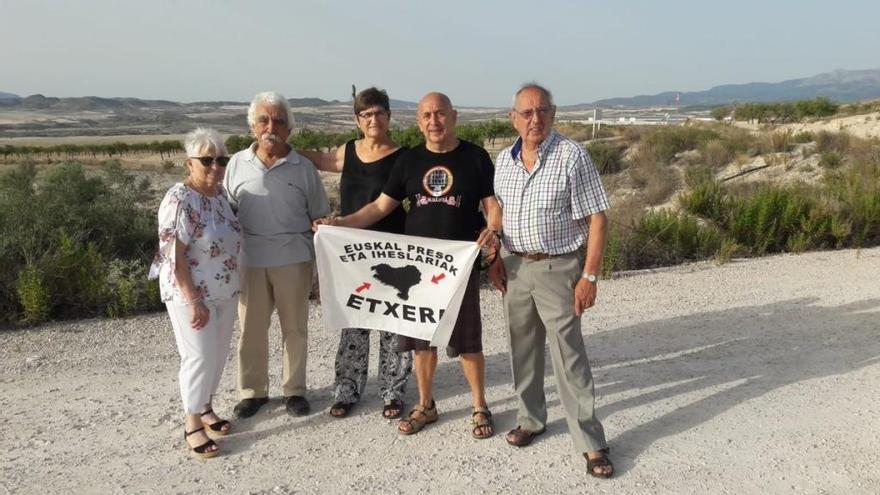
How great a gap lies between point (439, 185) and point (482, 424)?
1570 millimetres

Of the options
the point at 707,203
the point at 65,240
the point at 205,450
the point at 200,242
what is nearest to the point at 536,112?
the point at 200,242

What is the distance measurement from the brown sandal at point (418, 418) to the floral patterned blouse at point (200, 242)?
139 centimetres

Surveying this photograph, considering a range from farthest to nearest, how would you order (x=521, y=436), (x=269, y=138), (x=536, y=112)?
(x=269, y=138) → (x=521, y=436) → (x=536, y=112)

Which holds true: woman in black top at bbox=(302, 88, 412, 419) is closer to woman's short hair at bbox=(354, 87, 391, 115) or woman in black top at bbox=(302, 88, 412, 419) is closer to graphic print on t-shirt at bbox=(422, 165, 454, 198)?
woman's short hair at bbox=(354, 87, 391, 115)

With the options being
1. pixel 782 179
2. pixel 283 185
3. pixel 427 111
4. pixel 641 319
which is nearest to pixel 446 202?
pixel 427 111

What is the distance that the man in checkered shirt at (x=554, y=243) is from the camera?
3.74 metres

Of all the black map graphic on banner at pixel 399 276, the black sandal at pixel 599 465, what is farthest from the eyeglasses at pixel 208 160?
the black sandal at pixel 599 465

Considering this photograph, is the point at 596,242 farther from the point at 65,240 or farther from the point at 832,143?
the point at 832,143

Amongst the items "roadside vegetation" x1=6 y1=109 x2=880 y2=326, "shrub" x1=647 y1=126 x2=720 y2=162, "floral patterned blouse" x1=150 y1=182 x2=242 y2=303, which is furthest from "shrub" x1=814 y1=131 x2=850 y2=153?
"floral patterned blouse" x1=150 y1=182 x2=242 y2=303

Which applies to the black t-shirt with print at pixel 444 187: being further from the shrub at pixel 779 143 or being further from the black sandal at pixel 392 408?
the shrub at pixel 779 143

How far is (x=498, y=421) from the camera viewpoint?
4.54 metres

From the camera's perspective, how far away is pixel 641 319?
22.9 ft

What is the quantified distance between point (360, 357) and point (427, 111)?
6.04 feet

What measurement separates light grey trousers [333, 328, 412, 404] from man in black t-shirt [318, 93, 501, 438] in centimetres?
27
